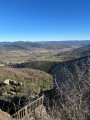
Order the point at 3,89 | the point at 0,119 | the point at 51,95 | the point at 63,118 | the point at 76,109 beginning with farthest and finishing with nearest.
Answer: the point at 3,89
the point at 51,95
the point at 63,118
the point at 76,109
the point at 0,119

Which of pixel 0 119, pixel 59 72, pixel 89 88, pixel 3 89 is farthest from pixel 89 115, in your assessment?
pixel 3 89

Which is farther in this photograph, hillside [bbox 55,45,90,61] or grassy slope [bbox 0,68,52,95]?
hillside [bbox 55,45,90,61]

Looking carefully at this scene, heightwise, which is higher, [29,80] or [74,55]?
[29,80]

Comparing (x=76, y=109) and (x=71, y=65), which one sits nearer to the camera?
(x=76, y=109)

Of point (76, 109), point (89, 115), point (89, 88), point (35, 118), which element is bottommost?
point (35, 118)

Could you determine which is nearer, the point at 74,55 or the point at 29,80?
the point at 29,80

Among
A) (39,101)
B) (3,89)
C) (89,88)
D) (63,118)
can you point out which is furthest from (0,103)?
(89,88)

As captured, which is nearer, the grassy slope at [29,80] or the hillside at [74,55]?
the grassy slope at [29,80]

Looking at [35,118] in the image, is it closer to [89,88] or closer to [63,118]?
[63,118]

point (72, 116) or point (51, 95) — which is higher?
point (72, 116)

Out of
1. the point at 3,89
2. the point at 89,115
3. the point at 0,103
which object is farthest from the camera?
the point at 3,89
